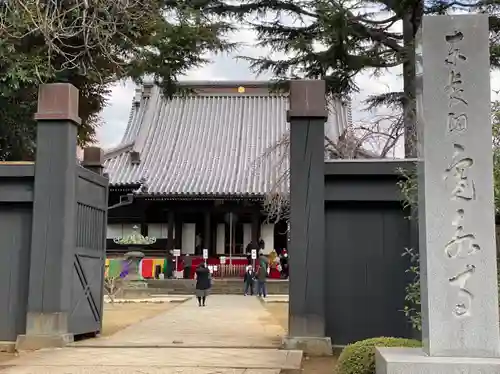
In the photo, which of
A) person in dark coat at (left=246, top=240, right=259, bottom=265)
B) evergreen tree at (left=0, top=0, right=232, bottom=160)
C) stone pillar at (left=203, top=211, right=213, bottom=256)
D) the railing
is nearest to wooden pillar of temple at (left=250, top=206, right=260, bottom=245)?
person in dark coat at (left=246, top=240, right=259, bottom=265)

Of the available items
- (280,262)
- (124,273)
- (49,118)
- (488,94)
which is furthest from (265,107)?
(488,94)

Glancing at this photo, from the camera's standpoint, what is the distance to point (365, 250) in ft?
28.9

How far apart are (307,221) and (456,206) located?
3.93 m

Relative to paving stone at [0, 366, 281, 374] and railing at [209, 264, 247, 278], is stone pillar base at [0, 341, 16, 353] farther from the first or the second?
railing at [209, 264, 247, 278]

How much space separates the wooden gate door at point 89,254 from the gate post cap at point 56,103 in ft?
2.90

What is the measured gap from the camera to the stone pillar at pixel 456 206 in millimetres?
4668

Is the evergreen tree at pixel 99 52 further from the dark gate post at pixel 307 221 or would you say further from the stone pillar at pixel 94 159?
the dark gate post at pixel 307 221

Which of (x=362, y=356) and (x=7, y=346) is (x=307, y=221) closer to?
(x=362, y=356)

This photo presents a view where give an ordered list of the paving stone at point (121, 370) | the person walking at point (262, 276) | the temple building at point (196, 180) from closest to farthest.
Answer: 1. the paving stone at point (121, 370)
2. the person walking at point (262, 276)
3. the temple building at point (196, 180)

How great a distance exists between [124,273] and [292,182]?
18.1 meters

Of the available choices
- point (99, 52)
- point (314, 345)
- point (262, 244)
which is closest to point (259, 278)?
point (262, 244)

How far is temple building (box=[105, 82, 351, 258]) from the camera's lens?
27734 mm

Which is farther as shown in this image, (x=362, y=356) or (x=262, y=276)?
(x=262, y=276)

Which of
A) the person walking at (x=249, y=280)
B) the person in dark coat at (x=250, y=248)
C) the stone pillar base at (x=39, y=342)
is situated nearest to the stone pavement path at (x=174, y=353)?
the stone pillar base at (x=39, y=342)
